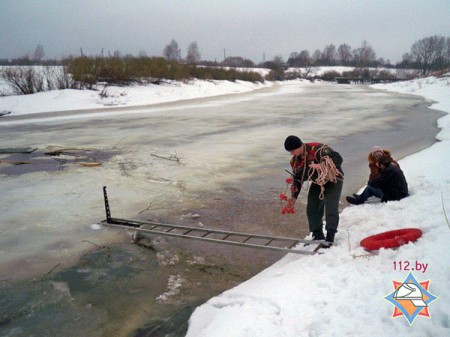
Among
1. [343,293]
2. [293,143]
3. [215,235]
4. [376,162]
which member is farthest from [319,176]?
[376,162]

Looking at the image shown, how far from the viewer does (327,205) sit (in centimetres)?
389

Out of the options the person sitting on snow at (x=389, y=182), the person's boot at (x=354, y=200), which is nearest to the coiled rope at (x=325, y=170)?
the person sitting on snow at (x=389, y=182)

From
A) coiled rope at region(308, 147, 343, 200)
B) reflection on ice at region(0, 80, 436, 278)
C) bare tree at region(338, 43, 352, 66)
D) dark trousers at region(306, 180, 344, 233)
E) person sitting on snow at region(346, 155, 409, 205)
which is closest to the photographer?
coiled rope at region(308, 147, 343, 200)

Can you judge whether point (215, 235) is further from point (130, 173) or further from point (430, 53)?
point (430, 53)

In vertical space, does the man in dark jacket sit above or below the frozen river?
above

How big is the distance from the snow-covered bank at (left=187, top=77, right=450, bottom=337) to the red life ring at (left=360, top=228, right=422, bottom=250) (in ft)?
0.30

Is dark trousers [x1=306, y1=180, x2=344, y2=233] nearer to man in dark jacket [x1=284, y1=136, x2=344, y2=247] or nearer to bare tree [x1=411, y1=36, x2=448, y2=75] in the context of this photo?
man in dark jacket [x1=284, y1=136, x2=344, y2=247]

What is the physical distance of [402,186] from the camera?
5156mm

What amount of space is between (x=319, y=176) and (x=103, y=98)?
74.4 ft

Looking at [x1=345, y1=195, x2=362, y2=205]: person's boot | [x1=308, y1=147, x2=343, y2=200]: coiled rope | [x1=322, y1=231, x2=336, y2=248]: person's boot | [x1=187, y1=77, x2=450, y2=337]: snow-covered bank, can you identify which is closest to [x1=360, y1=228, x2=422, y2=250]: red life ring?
[x1=187, y1=77, x2=450, y2=337]: snow-covered bank

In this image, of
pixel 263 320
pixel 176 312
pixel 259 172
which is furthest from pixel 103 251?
pixel 259 172

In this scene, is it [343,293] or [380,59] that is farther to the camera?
[380,59]

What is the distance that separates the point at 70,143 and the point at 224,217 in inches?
280

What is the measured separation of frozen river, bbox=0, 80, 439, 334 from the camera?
4785 mm
